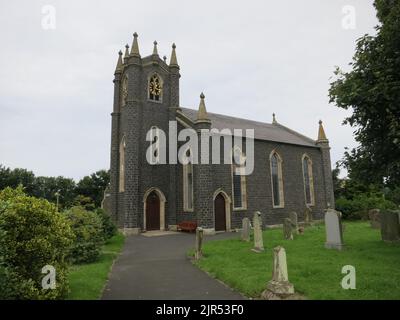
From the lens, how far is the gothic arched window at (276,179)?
84.2ft

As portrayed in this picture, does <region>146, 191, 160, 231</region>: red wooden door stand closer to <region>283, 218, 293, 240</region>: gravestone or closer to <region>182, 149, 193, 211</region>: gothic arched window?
<region>182, 149, 193, 211</region>: gothic arched window

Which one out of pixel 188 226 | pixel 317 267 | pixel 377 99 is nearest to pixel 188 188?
pixel 188 226

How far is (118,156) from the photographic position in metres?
25.4

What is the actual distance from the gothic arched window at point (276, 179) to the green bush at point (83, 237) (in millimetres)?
17059

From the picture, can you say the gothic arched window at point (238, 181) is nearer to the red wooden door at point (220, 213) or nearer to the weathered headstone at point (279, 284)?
the red wooden door at point (220, 213)

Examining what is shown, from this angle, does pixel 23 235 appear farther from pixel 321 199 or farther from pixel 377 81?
pixel 321 199

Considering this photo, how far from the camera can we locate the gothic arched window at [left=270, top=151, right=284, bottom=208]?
84.2 feet

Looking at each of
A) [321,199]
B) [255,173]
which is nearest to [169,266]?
[255,173]

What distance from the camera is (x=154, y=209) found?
2303 centimetres

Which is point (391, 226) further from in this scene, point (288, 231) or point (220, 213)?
point (220, 213)

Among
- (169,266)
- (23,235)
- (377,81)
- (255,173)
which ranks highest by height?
(377,81)

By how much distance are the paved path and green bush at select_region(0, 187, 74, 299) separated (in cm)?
150

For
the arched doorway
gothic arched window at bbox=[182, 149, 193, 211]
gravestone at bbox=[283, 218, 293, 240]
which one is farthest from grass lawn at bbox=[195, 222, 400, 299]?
the arched doorway
